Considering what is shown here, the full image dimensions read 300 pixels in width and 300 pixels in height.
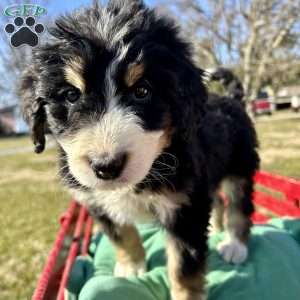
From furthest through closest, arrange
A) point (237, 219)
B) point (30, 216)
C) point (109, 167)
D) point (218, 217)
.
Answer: point (30, 216) → point (218, 217) → point (237, 219) → point (109, 167)

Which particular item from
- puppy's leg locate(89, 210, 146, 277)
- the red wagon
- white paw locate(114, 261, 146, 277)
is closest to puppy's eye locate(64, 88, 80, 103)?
puppy's leg locate(89, 210, 146, 277)

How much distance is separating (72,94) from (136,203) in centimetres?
78

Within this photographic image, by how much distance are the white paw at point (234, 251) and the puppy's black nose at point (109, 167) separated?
5.30 ft

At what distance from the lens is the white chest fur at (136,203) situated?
255 cm

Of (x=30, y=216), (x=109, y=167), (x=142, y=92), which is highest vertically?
(x=142, y=92)

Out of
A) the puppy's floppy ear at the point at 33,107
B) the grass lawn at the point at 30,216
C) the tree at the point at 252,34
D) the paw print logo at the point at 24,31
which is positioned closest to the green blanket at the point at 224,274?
the grass lawn at the point at 30,216

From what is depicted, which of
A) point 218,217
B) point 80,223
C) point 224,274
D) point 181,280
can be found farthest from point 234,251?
point 80,223

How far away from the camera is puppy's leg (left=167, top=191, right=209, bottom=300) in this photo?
261 centimetres

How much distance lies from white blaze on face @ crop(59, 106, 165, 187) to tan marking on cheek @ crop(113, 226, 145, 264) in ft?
3.83

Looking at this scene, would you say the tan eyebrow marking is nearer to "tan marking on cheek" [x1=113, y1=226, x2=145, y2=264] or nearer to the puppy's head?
the puppy's head

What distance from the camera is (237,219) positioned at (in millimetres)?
3400

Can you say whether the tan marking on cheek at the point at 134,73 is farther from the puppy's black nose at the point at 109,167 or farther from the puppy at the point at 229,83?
the puppy at the point at 229,83

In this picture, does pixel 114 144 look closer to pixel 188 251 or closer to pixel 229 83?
pixel 188 251

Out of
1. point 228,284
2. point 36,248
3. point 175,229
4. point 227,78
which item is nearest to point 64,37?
point 175,229
